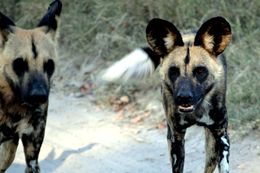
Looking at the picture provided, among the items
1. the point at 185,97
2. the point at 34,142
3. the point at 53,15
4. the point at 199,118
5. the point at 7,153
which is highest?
the point at 53,15

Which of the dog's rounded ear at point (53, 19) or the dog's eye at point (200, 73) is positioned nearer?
the dog's eye at point (200, 73)

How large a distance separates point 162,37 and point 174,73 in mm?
243

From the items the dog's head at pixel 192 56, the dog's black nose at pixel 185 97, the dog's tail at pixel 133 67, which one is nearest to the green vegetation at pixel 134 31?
the dog's tail at pixel 133 67

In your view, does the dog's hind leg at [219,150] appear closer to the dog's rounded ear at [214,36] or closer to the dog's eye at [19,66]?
the dog's rounded ear at [214,36]

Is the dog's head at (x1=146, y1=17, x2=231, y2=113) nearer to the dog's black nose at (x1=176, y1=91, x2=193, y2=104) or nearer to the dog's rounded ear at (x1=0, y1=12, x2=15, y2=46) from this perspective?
the dog's black nose at (x1=176, y1=91, x2=193, y2=104)

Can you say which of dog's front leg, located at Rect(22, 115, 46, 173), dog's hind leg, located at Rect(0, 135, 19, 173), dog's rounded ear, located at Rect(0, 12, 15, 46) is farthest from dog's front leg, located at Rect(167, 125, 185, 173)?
dog's rounded ear, located at Rect(0, 12, 15, 46)

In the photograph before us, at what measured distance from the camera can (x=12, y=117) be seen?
14.2 ft

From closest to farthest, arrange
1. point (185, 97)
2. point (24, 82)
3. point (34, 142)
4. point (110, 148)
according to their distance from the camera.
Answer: point (185, 97)
point (24, 82)
point (34, 142)
point (110, 148)

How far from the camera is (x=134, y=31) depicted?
288 inches

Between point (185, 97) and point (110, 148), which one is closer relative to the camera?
point (185, 97)

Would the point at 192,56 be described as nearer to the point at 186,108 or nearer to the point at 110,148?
the point at 186,108

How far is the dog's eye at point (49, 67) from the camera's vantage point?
429 cm

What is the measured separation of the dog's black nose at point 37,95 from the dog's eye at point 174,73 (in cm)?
71

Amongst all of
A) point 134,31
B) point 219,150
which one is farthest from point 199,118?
point 134,31
